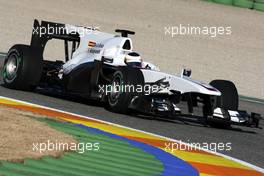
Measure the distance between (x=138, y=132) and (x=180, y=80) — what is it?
1.75 m

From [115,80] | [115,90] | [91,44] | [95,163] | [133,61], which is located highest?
[91,44]

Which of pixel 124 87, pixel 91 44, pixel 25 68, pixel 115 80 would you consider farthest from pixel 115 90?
pixel 25 68

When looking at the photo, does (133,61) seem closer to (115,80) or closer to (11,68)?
(115,80)

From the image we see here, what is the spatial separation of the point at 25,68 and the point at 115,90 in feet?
5.72

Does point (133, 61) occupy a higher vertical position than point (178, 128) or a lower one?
higher

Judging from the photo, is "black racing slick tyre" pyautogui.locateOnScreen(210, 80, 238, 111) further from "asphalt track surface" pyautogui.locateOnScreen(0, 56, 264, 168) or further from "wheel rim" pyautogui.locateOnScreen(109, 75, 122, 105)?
"wheel rim" pyautogui.locateOnScreen(109, 75, 122, 105)

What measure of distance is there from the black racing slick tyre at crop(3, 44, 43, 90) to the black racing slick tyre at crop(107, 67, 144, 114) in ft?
4.96

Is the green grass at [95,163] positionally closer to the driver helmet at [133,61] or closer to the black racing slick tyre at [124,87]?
Answer: the black racing slick tyre at [124,87]

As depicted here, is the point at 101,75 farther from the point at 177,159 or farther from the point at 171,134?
the point at 177,159

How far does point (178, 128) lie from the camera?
11.5m

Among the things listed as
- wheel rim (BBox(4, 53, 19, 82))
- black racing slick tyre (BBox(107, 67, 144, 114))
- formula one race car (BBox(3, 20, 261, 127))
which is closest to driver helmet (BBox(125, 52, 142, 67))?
formula one race car (BBox(3, 20, 261, 127))

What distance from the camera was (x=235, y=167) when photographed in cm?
863

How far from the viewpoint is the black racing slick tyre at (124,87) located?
11.5 m

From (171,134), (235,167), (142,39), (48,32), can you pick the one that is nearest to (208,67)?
(142,39)
